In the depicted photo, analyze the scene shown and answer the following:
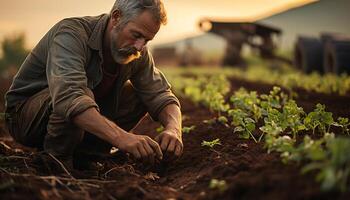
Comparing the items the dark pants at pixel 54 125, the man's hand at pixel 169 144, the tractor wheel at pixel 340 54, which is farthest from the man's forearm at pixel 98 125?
the tractor wheel at pixel 340 54

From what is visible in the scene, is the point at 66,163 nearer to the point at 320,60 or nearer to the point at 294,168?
the point at 294,168

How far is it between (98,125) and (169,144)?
1.78 ft

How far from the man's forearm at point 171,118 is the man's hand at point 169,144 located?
18cm

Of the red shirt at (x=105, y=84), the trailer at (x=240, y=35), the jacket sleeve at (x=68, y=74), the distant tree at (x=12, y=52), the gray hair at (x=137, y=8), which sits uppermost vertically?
the gray hair at (x=137, y=8)

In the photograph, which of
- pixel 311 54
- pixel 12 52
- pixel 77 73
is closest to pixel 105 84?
pixel 77 73

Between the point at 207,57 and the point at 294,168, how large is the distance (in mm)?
23615

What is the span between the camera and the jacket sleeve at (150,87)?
3818 millimetres

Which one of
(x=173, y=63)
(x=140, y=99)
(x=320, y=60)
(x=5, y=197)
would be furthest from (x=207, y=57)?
(x=5, y=197)

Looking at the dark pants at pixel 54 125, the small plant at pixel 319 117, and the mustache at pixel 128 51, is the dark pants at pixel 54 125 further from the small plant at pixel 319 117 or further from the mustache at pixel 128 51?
the small plant at pixel 319 117

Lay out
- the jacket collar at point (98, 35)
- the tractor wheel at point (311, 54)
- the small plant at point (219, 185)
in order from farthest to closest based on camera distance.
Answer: the tractor wheel at point (311, 54) < the jacket collar at point (98, 35) < the small plant at point (219, 185)

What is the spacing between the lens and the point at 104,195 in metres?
2.67

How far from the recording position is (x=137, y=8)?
134 inches

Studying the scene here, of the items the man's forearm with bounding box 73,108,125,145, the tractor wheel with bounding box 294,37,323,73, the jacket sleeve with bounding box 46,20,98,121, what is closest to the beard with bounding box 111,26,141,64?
the jacket sleeve with bounding box 46,20,98,121

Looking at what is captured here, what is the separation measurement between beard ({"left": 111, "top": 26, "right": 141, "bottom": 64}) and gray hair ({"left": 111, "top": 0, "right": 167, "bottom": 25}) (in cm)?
10
